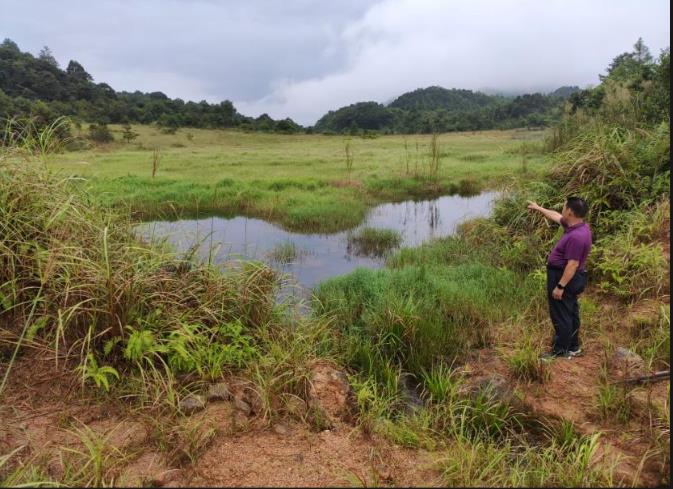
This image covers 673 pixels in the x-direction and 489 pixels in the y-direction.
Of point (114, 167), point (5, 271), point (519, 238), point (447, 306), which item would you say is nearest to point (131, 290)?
point (5, 271)

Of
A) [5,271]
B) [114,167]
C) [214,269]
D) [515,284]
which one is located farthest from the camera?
[114,167]

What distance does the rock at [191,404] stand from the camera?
12.0ft

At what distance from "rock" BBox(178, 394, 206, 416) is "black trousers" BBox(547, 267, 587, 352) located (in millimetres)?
3600

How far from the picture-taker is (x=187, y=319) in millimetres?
4375

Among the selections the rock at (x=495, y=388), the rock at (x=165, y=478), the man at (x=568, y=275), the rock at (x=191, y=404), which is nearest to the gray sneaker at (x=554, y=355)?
the man at (x=568, y=275)

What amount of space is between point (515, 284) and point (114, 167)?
19.4m

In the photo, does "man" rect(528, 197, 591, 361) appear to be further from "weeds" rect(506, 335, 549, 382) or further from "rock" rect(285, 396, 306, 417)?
"rock" rect(285, 396, 306, 417)

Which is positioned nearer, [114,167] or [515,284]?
[515,284]

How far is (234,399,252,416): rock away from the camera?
12.2 feet

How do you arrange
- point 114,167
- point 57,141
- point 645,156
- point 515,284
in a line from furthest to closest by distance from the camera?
point 114,167
point 645,156
point 515,284
point 57,141

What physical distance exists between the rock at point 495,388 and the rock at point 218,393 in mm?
2358

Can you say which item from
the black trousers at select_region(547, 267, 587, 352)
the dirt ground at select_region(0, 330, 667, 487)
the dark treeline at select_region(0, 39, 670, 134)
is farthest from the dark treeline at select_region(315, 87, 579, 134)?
the dirt ground at select_region(0, 330, 667, 487)

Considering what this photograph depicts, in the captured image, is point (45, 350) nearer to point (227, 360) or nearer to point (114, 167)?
point (227, 360)

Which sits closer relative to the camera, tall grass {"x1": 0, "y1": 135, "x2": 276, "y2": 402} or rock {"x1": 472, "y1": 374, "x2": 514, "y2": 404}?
tall grass {"x1": 0, "y1": 135, "x2": 276, "y2": 402}
